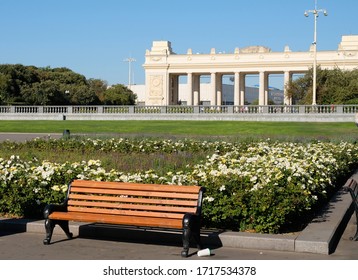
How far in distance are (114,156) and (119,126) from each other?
2907 centimetres

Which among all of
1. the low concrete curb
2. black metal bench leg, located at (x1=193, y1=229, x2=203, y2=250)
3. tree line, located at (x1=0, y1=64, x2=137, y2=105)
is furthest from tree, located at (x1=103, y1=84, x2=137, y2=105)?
black metal bench leg, located at (x1=193, y1=229, x2=203, y2=250)

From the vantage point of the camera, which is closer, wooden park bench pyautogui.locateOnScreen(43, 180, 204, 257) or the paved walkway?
the paved walkway

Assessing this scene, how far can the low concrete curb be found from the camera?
28.8 ft

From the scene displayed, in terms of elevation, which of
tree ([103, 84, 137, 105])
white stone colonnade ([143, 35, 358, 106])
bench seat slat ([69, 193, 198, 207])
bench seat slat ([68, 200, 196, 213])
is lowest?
bench seat slat ([68, 200, 196, 213])

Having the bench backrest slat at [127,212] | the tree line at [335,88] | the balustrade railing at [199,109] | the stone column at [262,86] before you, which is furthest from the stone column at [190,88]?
the bench backrest slat at [127,212]

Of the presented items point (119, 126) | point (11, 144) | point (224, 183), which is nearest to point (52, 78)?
point (119, 126)

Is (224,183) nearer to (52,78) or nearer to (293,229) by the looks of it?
(293,229)

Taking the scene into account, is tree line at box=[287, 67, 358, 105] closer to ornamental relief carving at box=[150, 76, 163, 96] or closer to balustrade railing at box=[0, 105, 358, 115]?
balustrade railing at box=[0, 105, 358, 115]

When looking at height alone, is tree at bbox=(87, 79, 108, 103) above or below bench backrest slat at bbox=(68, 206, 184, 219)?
above

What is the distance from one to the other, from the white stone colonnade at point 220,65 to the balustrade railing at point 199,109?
164 ft

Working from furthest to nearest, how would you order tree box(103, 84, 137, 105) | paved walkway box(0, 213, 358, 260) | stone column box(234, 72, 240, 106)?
1. tree box(103, 84, 137, 105)
2. stone column box(234, 72, 240, 106)
3. paved walkway box(0, 213, 358, 260)

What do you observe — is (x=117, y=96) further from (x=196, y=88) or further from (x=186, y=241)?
(x=186, y=241)

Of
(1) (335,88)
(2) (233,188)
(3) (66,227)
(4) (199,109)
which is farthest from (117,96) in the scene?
(3) (66,227)

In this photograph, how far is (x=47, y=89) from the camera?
89375 mm
